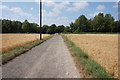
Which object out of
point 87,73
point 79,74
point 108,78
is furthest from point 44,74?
point 108,78

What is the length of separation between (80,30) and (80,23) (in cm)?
763

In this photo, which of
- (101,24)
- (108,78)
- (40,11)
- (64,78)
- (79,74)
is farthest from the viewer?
(101,24)

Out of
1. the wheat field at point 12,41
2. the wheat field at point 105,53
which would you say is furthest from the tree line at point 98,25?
the wheat field at point 105,53

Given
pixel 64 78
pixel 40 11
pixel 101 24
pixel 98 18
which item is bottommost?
pixel 64 78

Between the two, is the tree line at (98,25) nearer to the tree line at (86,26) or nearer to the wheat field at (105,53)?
the tree line at (86,26)

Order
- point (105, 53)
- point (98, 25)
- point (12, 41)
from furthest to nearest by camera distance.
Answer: point (98, 25) < point (12, 41) < point (105, 53)

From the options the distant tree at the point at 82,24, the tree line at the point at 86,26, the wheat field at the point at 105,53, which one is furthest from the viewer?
the distant tree at the point at 82,24

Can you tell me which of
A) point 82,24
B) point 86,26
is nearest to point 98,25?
point 86,26

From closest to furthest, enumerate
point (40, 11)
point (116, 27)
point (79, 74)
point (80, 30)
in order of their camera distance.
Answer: point (79, 74) → point (40, 11) → point (116, 27) → point (80, 30)

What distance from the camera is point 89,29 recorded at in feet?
308

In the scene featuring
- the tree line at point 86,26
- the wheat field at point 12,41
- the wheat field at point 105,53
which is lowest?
the wheat field at point 105,53

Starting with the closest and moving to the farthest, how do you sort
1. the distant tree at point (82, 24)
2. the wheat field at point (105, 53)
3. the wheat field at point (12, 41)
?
the wheat field at point (105, 53), the wheat field at point (12, 41), the distant tree at point (82, 24)

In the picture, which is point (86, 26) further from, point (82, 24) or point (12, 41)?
point (12, 41)

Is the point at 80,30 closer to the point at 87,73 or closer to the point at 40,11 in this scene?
the point at 40,11
